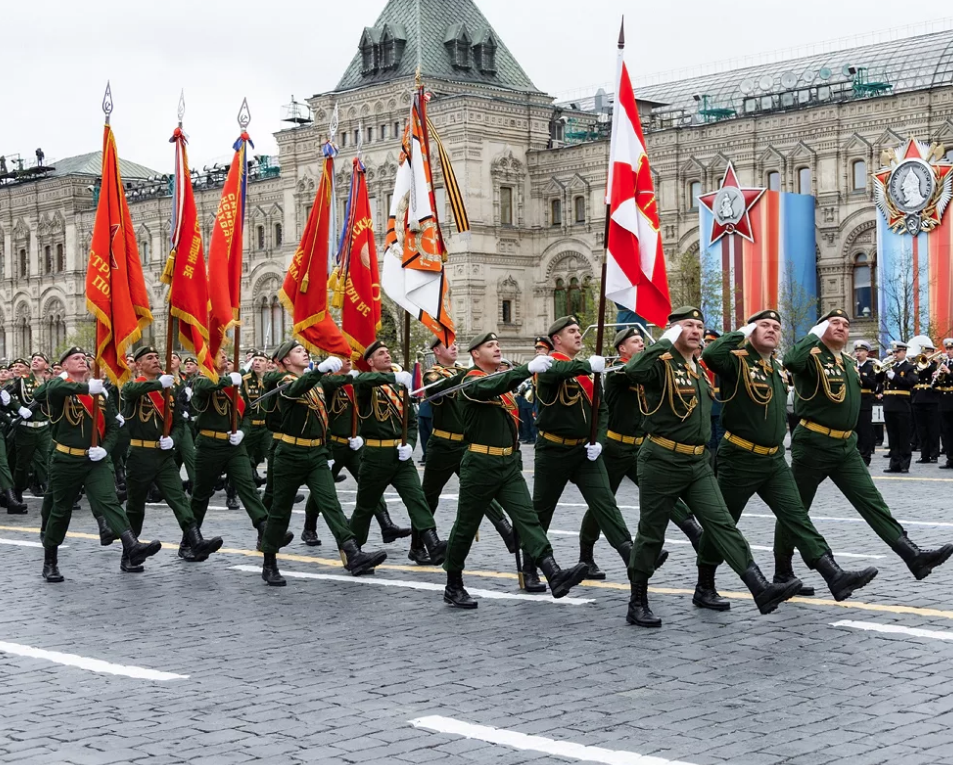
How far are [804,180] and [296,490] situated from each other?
37255mm

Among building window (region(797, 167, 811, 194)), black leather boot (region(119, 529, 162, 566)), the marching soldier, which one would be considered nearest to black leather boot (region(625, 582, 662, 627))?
black leather boot (region(119, 529, 162, 566))

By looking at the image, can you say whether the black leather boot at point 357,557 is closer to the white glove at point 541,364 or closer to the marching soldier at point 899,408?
the white glove at point 541,364

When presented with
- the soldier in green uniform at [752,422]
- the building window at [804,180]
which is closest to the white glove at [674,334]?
the soldier in green uniform at [752,422]

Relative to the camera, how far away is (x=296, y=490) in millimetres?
10727

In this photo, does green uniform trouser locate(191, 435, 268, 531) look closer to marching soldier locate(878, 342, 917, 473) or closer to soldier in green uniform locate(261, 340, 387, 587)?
soldier in green uniform locate(261, 340, 387, 587)

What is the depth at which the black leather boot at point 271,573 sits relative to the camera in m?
10.6

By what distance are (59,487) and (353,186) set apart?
462 cm

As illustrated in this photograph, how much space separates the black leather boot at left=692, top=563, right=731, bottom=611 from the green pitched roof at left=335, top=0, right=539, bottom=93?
4582 centimetres

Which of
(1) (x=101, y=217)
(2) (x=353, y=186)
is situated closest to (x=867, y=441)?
(2) (x=353, y=186)

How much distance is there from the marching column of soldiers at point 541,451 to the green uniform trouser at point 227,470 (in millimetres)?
18

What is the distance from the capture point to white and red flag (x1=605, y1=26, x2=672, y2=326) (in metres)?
10.1

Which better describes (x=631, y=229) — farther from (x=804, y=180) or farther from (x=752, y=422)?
(x=804, y=180)

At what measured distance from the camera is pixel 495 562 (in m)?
11.5

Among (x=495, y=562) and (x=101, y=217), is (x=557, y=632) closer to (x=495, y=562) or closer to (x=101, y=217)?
(x=495, y=562)
